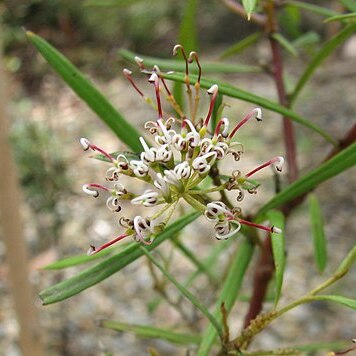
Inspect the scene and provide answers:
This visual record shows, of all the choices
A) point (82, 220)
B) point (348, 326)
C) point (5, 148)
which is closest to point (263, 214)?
point (5, 148)

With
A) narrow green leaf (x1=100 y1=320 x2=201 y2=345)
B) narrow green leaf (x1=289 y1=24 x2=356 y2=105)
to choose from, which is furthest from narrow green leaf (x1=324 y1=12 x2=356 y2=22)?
narrow green leaf (x1=100 y1=320 x2=201 y2=345)

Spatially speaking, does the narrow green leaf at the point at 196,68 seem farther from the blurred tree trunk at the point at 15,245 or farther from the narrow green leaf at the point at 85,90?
the blurred tree trunk at the point at 15,245

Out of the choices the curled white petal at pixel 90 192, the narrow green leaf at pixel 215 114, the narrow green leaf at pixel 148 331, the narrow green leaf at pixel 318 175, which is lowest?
the curled white petal at pixel 90 192

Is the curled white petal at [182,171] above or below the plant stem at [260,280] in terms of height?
below

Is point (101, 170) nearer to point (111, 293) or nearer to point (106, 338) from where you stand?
point (111, 293)

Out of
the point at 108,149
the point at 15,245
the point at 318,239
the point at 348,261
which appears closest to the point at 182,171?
the point at 348,261

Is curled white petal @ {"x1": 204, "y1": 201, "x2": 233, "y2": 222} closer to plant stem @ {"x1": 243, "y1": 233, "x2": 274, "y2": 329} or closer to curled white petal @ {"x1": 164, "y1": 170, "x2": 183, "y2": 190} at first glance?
curled white petal @ {"x1": 164, "y1": 170, "x2": 183, "y2": 190}

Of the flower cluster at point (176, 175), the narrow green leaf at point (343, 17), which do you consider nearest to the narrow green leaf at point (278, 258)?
the flower cluster at point (176, 175)
